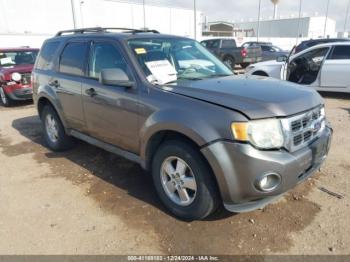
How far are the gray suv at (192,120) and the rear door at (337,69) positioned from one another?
18.8 ft

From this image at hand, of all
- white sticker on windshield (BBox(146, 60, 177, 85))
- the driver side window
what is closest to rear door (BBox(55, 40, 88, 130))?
white sticker on windshield (BBox(146, 60, 177, 85))

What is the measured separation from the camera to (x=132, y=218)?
328 centimetres

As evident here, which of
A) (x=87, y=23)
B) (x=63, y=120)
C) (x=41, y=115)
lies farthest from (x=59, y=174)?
(x=87, y=23)

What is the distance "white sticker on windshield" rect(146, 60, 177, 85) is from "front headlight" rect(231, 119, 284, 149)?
1.15 meters

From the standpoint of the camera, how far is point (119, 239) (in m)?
2.94

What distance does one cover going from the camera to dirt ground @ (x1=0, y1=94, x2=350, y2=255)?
2.82 m

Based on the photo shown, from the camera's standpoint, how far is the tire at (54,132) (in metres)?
5.13

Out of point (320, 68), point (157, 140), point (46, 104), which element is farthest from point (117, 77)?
point (320, 68)

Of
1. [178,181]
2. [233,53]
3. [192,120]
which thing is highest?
[192,120]

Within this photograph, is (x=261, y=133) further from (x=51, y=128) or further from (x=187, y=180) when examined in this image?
(x=51, y=128)

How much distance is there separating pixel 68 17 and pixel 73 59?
3348 centimetres

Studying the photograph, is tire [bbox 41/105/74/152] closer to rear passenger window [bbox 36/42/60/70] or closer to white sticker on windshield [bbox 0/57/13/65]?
rear passenger window [bbox 36/42/60/70]

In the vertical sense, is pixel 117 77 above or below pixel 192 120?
above

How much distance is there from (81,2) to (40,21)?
5.45 metres
